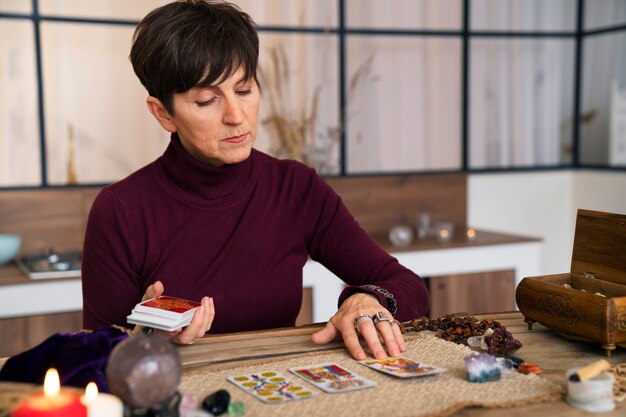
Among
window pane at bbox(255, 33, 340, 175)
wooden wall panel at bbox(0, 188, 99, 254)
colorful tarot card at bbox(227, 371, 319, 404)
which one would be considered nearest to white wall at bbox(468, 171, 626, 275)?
window pane at bbox(255, 33, 340, 175)

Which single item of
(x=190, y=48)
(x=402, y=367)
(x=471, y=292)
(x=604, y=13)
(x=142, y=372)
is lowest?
(x=471, y=292)

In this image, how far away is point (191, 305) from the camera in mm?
1390

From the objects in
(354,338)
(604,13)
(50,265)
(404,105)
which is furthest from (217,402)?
(604,13)

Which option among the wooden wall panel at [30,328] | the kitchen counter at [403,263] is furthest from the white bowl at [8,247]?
the wooden wall panel at [30,328]

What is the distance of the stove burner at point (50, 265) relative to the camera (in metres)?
2.93

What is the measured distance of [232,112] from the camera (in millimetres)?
1643

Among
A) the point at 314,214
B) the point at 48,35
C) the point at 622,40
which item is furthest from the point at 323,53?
the point at 314,214

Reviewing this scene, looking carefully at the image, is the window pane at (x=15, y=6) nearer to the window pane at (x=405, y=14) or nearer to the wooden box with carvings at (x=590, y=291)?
the window pane at (x=405, y=14)

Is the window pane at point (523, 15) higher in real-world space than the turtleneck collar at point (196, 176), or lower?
higher

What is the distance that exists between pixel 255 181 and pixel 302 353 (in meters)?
0.62

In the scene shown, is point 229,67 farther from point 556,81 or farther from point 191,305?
point 556,81

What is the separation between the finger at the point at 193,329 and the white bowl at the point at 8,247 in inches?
78.5

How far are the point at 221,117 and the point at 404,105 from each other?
8.50ft

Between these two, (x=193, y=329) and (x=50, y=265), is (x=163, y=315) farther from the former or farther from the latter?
(x=50, y=265)
